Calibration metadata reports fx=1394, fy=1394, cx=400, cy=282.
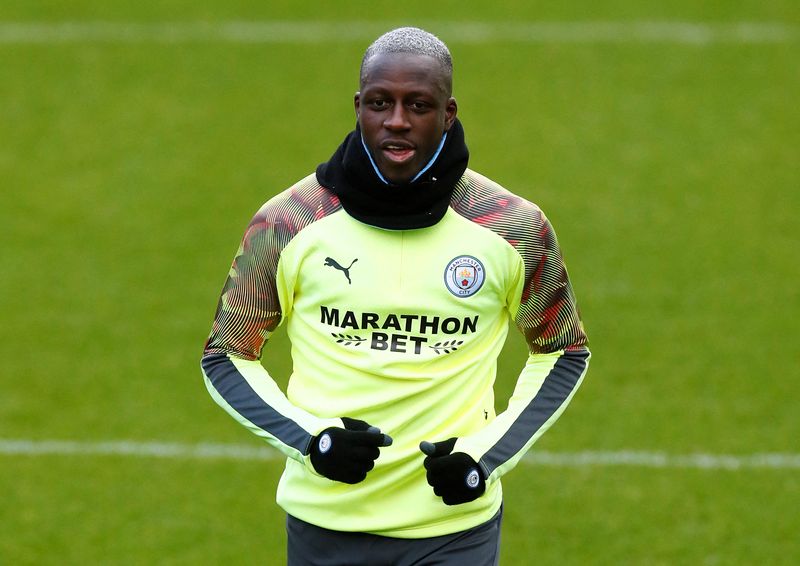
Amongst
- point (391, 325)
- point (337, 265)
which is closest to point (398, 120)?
point (337, 265)

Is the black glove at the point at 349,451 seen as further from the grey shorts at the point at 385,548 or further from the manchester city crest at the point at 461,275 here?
the manchester city crest at the point at 461,275

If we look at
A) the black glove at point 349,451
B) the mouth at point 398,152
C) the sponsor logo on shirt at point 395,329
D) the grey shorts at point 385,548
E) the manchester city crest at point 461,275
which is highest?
the mouth at point 398,152

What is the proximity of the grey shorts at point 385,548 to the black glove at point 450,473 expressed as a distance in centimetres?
19

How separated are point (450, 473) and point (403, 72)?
3.35 feet

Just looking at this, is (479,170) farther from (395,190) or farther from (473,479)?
(473,479)

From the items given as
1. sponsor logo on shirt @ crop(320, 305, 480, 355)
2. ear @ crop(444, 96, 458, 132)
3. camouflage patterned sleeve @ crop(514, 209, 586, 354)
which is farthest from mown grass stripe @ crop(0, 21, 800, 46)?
sponsor logo on shirt @ crop(320, 305, 480, 355)

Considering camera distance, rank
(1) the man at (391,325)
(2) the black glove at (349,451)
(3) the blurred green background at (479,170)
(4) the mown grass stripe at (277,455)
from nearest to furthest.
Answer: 1. (2) the black glove at (349,451)
2. (1) the man at (391,325)
3. (3) the blurred green background at (479,170)
4. (4) the mown grass stripe at (277,455)

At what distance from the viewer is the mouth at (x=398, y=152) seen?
355 cm

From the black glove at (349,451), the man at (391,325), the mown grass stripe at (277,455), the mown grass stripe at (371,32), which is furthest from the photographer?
the mown grass stripe at (371,32)

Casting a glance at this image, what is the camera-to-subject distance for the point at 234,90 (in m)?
12.2

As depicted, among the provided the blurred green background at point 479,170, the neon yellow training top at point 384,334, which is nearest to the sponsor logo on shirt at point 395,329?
the neon yellow training top at point 384,334

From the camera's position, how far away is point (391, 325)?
3.67m

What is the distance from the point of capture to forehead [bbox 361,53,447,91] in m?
3.50

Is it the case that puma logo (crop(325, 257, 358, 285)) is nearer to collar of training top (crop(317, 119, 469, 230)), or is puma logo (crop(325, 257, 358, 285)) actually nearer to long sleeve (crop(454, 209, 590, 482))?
collar of training top (crop(317, 119, 469, 230))
